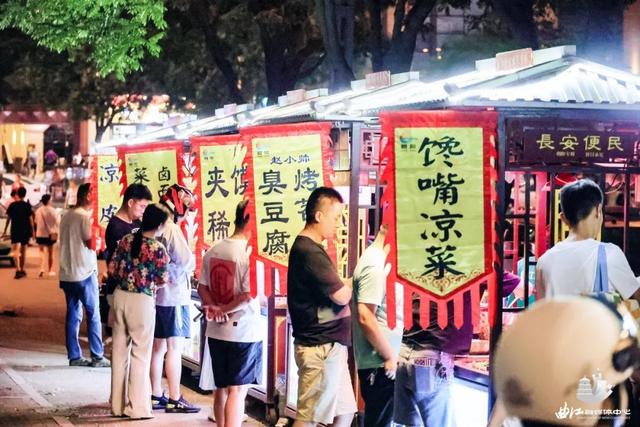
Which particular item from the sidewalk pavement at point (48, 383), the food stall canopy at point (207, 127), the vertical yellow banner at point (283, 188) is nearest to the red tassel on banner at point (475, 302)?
the vertical yellow banner at point (283, 188)

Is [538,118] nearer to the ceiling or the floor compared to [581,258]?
nearer to the ceiling

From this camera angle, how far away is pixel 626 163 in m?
7.78

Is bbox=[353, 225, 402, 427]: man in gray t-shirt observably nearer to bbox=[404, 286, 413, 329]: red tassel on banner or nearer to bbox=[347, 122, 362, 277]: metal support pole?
bbox=[404, 286, 413, 329]: red tassel on banner

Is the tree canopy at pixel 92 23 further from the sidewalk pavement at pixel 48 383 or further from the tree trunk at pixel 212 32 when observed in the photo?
the tree trunk at pixel 212 32

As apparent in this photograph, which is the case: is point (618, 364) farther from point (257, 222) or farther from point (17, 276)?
point (17, 276)

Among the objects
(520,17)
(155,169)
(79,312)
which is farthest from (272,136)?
(520,17)

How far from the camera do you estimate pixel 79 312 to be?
43.8 ft

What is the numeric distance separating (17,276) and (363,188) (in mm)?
16742

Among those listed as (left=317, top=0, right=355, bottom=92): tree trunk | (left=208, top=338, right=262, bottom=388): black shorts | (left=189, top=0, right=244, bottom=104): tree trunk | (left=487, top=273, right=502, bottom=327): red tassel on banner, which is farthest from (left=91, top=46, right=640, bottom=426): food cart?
(left=189, top=0, right=244, bottom=104): tree trunk

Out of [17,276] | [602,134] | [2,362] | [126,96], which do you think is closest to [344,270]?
[602,134]

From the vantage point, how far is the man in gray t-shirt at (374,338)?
714 centimetres

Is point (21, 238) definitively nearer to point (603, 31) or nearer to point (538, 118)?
point (603, 31)

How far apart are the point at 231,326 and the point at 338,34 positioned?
922 centimetres

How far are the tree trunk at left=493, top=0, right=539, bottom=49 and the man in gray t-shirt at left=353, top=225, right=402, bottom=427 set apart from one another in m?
8.71
